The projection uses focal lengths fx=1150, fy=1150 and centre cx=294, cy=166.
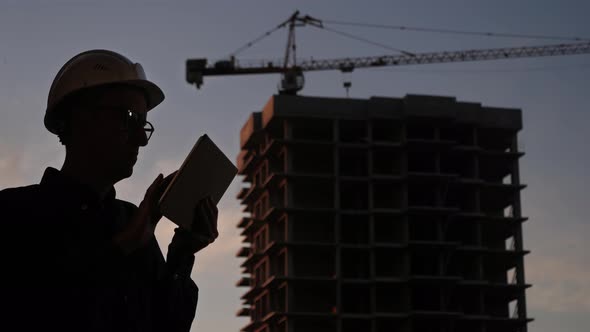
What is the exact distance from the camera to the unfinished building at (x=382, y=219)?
12756cm

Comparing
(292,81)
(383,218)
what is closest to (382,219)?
(383,218)

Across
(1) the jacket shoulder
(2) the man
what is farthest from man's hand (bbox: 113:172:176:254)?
(1) the jacket shoulder

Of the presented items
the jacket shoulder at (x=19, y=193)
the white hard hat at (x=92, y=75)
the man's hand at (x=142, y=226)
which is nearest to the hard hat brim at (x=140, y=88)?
the white hard hat at (x=92, y=75)

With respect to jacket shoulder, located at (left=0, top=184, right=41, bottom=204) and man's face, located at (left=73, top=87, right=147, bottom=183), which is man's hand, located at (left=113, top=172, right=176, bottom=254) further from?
jacket shoulder, located at (left=0, top=184, right=41, bottom=204)

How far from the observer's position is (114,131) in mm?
5430

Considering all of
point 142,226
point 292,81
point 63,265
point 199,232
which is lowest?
point 63,265

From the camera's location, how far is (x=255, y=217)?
14288cm

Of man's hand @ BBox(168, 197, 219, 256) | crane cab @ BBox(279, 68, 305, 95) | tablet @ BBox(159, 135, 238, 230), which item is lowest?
man's hand @ BBox(168, 197, 219, 256)

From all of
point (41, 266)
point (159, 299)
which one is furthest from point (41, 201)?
point (159, 299)

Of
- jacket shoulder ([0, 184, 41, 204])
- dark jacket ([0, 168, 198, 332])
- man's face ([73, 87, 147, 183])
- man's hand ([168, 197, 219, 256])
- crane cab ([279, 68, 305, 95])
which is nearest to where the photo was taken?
dark jacket ([0, 168, 198, 332])

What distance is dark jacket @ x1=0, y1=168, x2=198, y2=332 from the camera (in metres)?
5.03

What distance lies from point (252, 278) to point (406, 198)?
946 inches

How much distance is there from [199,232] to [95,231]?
1.74 ft

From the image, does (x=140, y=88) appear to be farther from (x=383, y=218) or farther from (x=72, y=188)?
(x=383, y=218)
